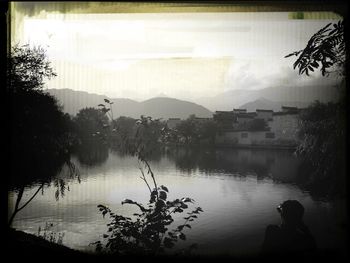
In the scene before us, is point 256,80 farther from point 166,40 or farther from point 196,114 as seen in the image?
point 166,40

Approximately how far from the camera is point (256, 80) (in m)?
2.22

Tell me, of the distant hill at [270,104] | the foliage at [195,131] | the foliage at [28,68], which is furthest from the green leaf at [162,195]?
the foliage at [28,68]

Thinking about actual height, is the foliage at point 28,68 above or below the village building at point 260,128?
above

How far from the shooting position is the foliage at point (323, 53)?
7.16ft

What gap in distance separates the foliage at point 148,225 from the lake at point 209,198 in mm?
36

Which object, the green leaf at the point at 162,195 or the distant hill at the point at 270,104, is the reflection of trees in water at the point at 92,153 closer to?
the green leaf at the point at 162,195

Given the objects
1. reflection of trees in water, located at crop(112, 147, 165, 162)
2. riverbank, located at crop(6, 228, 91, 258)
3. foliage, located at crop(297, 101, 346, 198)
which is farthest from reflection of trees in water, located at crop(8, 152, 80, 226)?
foliage, located at crop(297, 101, 346, 198)

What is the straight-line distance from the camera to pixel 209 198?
7.20 ft

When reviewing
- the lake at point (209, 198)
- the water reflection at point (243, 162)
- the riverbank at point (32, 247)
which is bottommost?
the riverbank at point (32, 247)

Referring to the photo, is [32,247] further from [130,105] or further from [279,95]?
[279,95]

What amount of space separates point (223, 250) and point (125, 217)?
0.63m

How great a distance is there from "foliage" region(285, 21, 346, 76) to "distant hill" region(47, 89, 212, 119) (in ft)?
2.19

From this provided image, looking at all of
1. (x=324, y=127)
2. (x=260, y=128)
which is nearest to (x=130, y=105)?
(x=260, y=128)

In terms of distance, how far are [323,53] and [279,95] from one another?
0.37m
